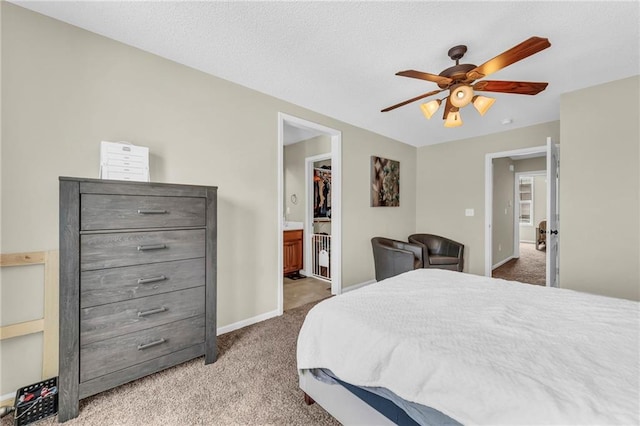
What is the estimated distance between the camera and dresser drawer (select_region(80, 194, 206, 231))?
1.58 meters

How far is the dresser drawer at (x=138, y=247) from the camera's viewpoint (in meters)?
1.59

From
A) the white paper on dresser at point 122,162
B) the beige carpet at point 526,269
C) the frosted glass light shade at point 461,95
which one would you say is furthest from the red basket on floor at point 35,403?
the beige carpet at point 526,269

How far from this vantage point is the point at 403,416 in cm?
114

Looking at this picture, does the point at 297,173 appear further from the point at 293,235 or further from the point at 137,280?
the point at 137,280

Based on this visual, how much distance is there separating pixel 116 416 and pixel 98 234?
1046 millimetres

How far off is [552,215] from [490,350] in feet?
9.20

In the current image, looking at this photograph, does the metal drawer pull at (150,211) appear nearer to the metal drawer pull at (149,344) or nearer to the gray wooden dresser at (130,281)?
the gray wooden dresser at (130,281)

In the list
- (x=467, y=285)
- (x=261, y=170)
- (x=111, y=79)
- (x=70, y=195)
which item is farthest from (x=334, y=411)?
(x=111, y=79)

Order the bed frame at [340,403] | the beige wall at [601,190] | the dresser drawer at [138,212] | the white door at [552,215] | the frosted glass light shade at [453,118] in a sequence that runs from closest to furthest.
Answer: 1. the bed frame at [340,403]
2. the dresser drawer at [138,212]
3. the frosted glass light shade at [453,118]
4. the beige wall at [601,190]
5. the white door at [552,215]

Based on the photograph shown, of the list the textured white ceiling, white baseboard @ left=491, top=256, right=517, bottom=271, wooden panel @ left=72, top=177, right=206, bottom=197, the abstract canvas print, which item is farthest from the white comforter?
white baseboard @ left=491, top=256, right=517, bottom=271

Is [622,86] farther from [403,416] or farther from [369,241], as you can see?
[403,416]

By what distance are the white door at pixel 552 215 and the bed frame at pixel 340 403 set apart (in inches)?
117

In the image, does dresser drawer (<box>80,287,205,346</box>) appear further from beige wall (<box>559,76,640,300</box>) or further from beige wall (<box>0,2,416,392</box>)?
beige wall (<box>559,76,640,300</box>)

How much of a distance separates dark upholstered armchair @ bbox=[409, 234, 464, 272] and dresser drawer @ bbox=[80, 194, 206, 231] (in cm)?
288
